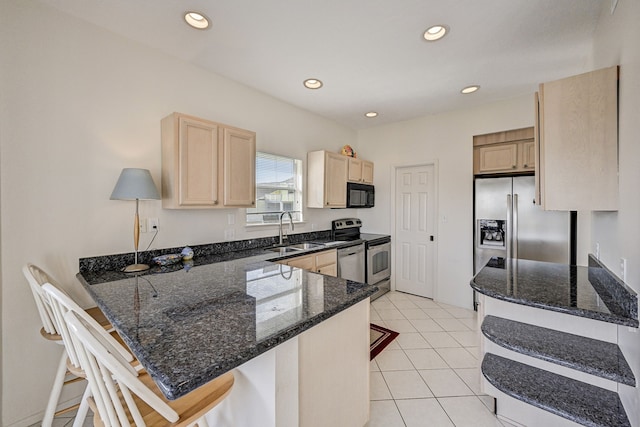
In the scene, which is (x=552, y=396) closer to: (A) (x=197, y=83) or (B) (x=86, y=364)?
(B) (x=86, y=364)

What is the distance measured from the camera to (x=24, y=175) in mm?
1719

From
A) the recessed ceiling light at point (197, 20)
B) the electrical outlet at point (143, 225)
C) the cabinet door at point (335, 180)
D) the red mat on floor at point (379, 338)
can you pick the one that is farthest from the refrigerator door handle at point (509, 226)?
the electrical outlet at point (143, 225)

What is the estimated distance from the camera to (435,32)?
2.05 meters

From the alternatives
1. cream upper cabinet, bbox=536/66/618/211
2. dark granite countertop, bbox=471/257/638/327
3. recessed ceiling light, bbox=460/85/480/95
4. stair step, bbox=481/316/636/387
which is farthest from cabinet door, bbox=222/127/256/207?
recessed ceiling light, bbox=460/85/480/95

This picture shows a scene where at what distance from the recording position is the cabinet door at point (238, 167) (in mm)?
2500

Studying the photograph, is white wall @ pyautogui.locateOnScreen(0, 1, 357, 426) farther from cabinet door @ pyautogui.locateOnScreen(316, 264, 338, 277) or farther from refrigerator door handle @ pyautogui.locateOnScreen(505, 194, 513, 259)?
refrigerator door handle @ pyautogui.locateOnScreen(505, 194, 513, 259)

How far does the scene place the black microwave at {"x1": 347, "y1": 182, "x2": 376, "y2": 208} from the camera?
4078mm

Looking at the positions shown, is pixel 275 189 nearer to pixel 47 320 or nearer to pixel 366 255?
pixel 366 255

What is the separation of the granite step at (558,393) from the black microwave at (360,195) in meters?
2.75

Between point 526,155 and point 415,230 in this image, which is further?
point 415,230

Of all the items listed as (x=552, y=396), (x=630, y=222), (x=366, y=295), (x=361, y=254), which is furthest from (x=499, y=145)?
(x=366, y=295)

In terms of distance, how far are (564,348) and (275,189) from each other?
2927 millimetres

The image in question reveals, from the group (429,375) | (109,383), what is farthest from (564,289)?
(109,383)

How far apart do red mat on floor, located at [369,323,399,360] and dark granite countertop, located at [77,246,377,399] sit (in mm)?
1369
